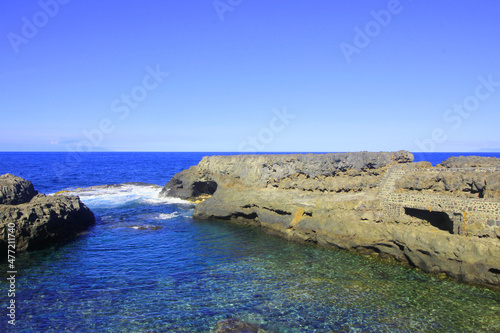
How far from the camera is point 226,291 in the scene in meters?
15.5

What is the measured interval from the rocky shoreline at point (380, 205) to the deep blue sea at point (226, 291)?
3.57ft


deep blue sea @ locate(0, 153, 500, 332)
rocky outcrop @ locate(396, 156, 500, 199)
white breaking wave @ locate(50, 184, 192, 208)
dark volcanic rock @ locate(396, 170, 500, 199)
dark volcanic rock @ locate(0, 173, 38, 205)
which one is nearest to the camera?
deep blue sea @ locate(0, 153, 500, 332)

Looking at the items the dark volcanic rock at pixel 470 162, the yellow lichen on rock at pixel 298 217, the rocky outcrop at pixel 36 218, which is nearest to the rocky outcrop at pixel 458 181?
the dark volcanic rock at pixel 470 162

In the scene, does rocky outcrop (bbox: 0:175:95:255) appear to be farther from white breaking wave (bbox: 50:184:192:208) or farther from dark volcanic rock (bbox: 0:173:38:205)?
white breaking wave (bbox: 50:184:192:208)

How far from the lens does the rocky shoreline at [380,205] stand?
655 inches

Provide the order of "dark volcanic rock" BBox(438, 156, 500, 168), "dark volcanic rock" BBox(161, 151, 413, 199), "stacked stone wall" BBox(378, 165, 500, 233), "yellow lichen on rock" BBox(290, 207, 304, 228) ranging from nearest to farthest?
"stacked stone wall" BBox(378, 165, 500, 233) < "dark volcanic rock" BBox(438, 156, 500, 168) < "yellow lichen on rock" BBox(290, 207, 304, 228) < "dark volcanic rock" BBox(161, 151, 413, 199)

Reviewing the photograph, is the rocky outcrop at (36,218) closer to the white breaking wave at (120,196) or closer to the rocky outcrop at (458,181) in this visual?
the white breaking wave at (120,196)

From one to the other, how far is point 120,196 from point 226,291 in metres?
31.1

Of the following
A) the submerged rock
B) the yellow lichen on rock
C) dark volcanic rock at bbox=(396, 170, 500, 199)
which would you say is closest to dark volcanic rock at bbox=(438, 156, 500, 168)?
dark volcanic rock at bbox=(396, 170, 500, 199)

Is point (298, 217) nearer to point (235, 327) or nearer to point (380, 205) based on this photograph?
point (380, 205)

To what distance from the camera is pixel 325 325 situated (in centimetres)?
1266

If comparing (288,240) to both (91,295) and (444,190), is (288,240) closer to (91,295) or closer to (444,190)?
(444,190)

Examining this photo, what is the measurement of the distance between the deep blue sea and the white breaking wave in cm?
1476

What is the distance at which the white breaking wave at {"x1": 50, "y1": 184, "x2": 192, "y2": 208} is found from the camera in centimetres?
3869
